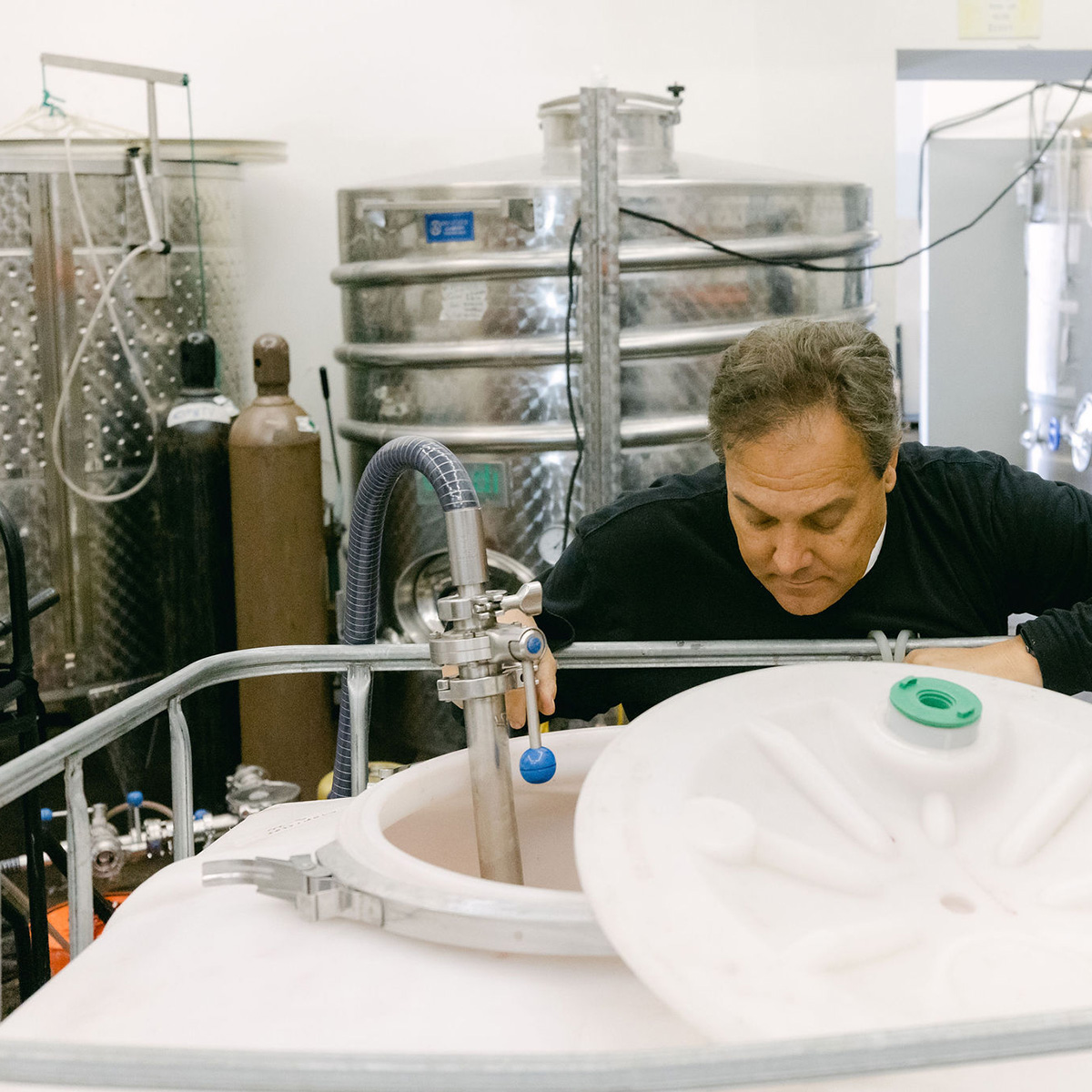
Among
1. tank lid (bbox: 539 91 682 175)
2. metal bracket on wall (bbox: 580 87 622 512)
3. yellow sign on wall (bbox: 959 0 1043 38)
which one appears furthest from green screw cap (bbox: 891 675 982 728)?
yellow sign on wall (bbox: 959 0 1043 38)

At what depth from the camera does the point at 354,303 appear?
2812mm

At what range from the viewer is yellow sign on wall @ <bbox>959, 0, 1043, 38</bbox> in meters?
3.50


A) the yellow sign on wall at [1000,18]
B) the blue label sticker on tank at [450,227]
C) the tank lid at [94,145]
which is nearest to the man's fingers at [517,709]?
the blue label sticker on tank at [450,227]

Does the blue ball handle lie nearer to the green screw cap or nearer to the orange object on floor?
the green screw cap

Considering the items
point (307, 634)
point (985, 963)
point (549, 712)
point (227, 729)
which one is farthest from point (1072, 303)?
point (985, 963)

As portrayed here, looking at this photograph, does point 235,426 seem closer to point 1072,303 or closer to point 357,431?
point 357,431

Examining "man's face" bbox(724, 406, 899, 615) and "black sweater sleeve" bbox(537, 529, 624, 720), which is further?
"black sweater sleeve" bbox(537, 529, 624, 720)

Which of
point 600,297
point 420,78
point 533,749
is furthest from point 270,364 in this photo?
point 533,749

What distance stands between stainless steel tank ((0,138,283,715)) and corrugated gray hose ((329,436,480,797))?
1730mm

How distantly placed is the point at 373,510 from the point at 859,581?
25.4 inches

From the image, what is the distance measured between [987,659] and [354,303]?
6.34 ft

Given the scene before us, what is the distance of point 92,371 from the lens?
2.75 meters

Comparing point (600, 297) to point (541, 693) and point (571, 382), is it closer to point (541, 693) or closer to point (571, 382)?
point (571, 382)

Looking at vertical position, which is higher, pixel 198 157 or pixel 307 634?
pixel 198 157
